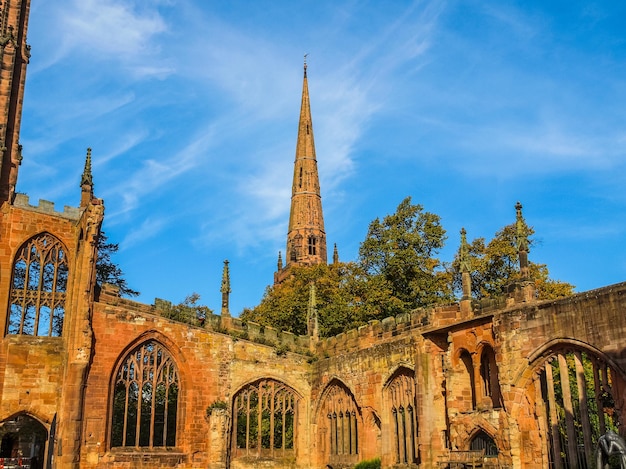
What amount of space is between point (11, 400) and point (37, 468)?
5.38 m

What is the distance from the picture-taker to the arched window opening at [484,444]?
759 inches

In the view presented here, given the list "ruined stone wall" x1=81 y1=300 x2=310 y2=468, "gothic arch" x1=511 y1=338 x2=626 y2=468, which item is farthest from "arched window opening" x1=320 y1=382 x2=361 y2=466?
"gothic arch" x1=511 y1=338 x2=626 y2=468

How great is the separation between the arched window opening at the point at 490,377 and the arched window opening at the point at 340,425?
21.5 ft

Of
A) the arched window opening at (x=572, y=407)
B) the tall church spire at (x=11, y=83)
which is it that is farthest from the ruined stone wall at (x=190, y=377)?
the arched window opening at (x=572, y=407)

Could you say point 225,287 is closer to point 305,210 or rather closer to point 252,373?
point 252,373

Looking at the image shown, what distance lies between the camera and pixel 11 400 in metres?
24.0

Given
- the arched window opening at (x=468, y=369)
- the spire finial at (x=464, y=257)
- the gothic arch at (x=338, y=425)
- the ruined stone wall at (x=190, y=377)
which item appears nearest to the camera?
the arched window opening at (x=468, y=369)

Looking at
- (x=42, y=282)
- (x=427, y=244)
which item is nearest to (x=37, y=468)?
(x=42, y=282)

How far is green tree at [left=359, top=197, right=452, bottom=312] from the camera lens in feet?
111

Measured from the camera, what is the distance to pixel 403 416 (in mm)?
23375

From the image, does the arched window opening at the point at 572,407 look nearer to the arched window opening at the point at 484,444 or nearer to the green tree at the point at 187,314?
the arched window opening at the point at 484,444

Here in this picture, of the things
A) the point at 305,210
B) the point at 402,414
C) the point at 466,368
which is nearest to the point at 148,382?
the point at 402,414

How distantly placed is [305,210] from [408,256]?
133 ft

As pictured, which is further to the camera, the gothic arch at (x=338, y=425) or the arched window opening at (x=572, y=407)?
the gothic arch at (x=338, y=425)
